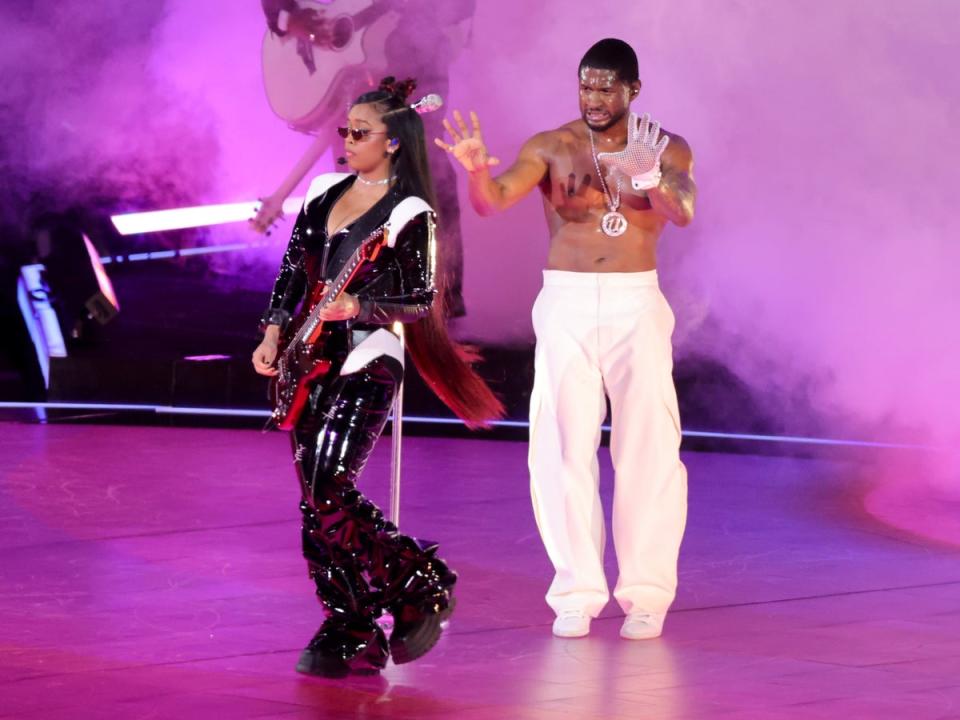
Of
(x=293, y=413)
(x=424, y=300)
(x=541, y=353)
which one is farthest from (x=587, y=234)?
(x=293, y=413)

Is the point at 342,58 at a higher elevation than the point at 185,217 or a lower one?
higher

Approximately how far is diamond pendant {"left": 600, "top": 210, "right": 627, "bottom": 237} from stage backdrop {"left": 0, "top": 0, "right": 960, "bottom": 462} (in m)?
4.22

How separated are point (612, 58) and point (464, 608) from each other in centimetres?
175

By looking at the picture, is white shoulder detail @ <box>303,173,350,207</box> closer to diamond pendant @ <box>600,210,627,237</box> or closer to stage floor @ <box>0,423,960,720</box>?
diamond pendant @ <box>600,210,627,237</box>

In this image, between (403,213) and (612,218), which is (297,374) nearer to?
(403,213)

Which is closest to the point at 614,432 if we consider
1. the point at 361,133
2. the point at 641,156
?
the point at 641,156

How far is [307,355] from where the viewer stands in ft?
14.1

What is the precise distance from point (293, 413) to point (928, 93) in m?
5.47

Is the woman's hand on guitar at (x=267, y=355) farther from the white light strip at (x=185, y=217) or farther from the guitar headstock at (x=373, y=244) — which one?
the white light strip at (x=185, y=217)

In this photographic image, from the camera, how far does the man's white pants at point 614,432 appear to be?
4.87m

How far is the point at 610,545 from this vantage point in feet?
21.9

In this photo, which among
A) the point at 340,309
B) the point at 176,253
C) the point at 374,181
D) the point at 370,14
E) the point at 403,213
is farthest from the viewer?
the point at 176,253

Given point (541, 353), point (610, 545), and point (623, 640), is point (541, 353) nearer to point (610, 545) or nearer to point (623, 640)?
point (623, 640)

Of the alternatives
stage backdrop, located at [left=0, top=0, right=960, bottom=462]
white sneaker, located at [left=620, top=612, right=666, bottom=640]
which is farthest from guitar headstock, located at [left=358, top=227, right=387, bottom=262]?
stage backdrop, located at [left=0, top=0, right=960, bottom=462]
